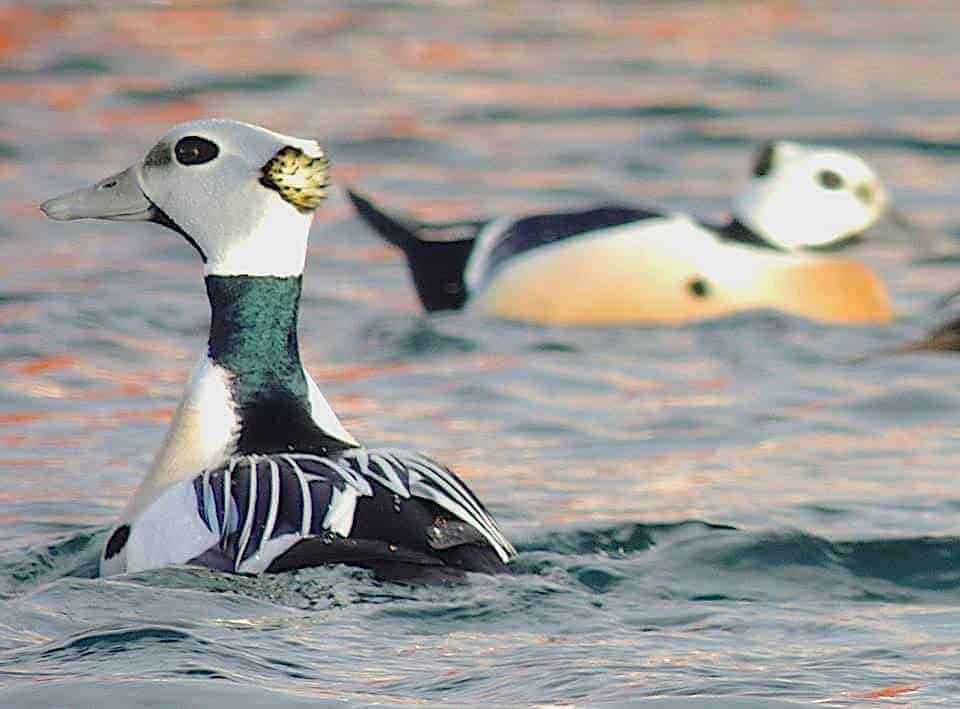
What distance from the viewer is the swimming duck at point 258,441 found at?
625cm

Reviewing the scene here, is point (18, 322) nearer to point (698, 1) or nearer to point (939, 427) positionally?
point (939, 427)

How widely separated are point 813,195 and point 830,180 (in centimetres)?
10

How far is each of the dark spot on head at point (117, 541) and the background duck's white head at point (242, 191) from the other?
71cm

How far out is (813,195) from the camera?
12.1 m

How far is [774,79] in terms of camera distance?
1720 centimetres

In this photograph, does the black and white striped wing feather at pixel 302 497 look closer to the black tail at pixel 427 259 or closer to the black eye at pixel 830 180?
the black tail at pixel 427 259

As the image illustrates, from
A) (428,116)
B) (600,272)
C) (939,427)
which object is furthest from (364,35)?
(939,427)

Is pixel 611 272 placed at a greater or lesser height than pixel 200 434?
greater

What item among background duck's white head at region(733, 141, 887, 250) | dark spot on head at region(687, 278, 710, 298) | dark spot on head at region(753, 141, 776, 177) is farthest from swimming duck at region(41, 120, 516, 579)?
dark spot on head at region(753, 141, 776, 177)

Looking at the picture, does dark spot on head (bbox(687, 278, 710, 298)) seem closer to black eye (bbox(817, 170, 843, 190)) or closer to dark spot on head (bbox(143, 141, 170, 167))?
black eye (bbox(817, 170, 843, 190))

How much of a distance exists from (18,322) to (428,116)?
17.7 feet

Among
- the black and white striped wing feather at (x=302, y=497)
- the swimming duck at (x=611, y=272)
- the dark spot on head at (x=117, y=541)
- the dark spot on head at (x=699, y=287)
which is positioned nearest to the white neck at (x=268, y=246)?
the black and white striped wing feather at (x=302, y=497)

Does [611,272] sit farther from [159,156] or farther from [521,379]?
[159,156]

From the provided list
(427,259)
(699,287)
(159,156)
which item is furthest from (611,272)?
(159,156)
